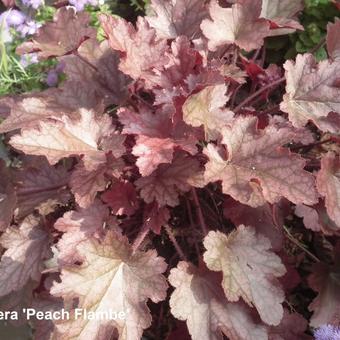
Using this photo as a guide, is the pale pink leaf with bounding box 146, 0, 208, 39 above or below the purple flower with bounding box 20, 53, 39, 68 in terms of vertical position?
Answer: above

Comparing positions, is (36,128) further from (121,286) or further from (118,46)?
(121,286)

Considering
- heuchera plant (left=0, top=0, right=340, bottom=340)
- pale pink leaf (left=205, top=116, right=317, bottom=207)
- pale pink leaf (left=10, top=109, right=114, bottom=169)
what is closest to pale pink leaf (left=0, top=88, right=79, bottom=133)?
heuchera plant (left=0, top=0, right=340, bottom=340)

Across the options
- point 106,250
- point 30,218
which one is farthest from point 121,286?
point 30,218

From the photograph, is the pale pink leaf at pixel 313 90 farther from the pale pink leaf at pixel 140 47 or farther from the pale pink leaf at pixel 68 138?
the pale pink leaf at pixel 68 138

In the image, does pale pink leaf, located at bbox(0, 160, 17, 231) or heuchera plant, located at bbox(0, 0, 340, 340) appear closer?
heuchera plant, located at bbox(0, 0, 340, 340)

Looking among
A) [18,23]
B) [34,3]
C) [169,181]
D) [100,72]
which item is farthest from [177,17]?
[18,23]

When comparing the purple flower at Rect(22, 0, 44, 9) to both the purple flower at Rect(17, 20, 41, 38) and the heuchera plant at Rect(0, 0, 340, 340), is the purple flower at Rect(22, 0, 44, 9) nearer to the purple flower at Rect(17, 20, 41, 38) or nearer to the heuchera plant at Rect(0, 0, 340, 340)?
the purple flower at Rect(17, 20, 41, 38)

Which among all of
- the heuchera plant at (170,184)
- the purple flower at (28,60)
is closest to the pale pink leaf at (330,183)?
the heuchera plant at (170,184)
